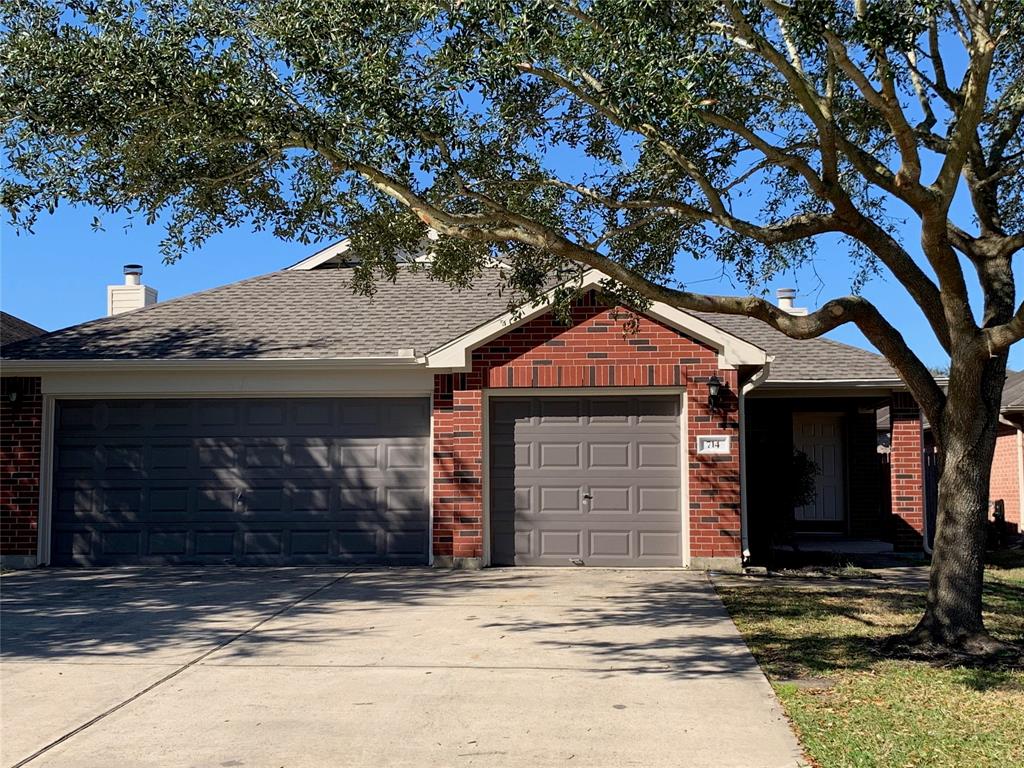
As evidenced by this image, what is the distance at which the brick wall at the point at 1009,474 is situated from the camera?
19877 millimetres

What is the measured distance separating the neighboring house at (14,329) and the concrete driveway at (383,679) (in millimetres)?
12721

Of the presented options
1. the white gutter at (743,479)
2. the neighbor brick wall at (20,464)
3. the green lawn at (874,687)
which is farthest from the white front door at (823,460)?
the neighbor brick wall at (20,464)

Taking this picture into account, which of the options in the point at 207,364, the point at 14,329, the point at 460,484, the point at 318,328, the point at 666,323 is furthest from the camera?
the point at 14,329

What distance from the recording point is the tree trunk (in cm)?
810

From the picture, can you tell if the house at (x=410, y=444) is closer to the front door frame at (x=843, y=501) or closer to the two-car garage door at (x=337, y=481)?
the two-car garage door at (x=337, y=481)

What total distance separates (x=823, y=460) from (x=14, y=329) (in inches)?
751

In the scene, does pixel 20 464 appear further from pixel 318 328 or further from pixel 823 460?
pixel 823 460

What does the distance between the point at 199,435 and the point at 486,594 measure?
5.49m

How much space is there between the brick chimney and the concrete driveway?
886cm

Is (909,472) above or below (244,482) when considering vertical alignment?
above

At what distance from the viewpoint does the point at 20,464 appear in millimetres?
14453

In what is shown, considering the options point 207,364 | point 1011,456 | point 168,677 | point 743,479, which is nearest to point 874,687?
point 168,677

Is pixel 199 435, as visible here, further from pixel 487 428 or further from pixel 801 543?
pixel 801 543

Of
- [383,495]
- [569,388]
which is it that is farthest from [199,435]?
[569,388]
